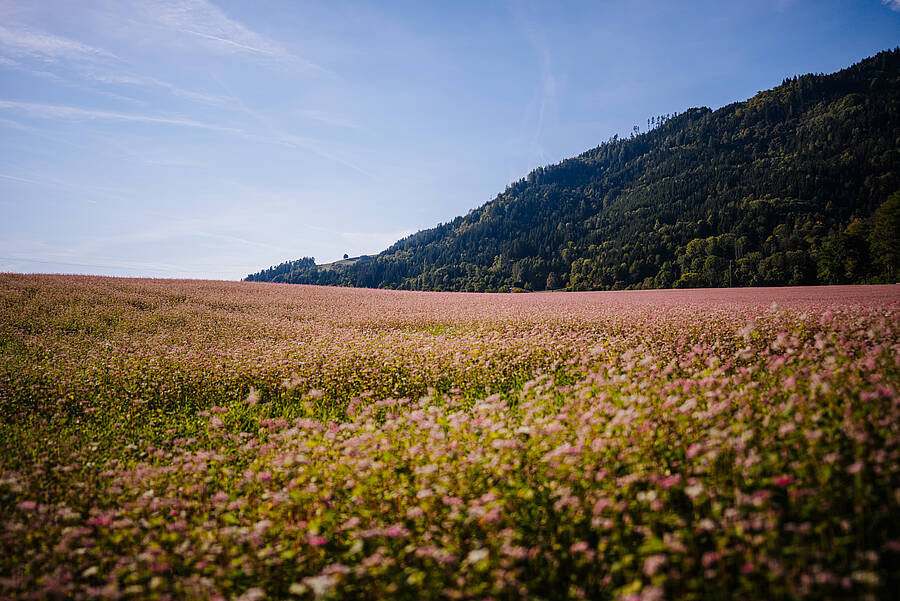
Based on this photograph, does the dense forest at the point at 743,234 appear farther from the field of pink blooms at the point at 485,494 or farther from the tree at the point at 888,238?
the field of pink blooms at the point at 485,494

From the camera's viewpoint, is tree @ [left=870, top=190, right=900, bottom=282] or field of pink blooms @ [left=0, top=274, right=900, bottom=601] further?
tree @ [left=870, top=190, right=900, bottom=282]

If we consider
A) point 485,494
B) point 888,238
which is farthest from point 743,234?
point 485,494

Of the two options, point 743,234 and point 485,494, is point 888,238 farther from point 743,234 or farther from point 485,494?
point 485,494

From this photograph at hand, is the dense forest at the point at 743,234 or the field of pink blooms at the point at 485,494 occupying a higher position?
the dense forest at the point at 743,234

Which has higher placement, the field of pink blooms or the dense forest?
the dense forest

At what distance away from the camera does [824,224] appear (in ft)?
341

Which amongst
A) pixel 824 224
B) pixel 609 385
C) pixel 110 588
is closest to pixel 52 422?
pixel 110 588

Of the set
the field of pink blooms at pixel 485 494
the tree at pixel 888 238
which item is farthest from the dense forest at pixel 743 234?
the field of pink blooms at pixel 485 494

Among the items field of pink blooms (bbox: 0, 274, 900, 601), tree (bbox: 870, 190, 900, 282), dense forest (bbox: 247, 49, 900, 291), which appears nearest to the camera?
field of pink blooms (bbox: 0, 274, 900, 601)

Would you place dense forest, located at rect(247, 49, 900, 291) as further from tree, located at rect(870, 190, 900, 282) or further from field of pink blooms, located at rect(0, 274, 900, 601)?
field of pink blooms, located at rect(0, 274, 900, 601)

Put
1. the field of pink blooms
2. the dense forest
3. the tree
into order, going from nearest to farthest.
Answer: the field of pink blooms < the tree < the dense forest

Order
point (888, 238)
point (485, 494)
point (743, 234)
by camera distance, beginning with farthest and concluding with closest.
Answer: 1. point (743, 234)
2. point (888, 238)
3. point (485, 494)

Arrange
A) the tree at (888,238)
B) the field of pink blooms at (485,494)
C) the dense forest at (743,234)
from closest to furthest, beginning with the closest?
the field of pink blooms at (485,494) → the tree at (888,238) → the dense forest at (743,234)

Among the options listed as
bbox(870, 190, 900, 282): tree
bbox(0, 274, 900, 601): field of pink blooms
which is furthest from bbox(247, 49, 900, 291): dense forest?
bbox(0, 274, 900, 601): field of pink blooms
